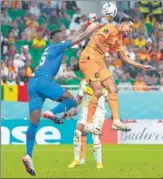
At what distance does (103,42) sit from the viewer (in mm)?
13641

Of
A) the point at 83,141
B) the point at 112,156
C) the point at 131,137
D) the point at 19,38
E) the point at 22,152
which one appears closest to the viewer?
the point at 83,141

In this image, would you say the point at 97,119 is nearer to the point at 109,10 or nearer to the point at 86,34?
the point at 109,10

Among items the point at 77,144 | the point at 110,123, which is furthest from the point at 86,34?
the point at 110,123

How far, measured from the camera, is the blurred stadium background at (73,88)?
1562cm

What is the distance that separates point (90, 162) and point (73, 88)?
22.4 ft

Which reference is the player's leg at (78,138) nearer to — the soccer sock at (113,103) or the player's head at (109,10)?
the soccer sock at (113,103)

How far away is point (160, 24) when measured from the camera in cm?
2770

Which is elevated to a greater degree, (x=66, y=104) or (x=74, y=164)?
(x=66, y=104)

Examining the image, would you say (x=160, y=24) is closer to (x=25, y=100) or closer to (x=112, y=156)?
(x=25, y=100)

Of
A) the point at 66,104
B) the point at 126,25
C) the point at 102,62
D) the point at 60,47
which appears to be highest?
the point at 126,25

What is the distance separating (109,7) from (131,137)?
30.6 ft

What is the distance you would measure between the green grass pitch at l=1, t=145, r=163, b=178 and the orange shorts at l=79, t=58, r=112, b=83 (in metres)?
1.68

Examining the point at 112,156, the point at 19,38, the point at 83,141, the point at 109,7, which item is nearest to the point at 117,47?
the point at 109,7

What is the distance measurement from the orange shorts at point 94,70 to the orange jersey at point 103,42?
11 centimetres
